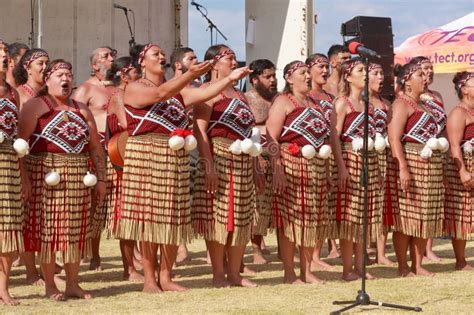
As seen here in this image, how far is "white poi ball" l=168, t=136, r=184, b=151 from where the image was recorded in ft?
22.6

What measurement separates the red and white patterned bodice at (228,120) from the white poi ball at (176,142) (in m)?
0.50

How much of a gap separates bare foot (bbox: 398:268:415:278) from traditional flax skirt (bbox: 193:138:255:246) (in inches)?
63.5

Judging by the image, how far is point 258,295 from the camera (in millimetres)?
7102

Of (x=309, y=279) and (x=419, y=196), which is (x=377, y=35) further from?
(x=309, y=279)

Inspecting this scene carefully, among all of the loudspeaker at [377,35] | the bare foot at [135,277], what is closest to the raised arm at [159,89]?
the bare foot at [135,277]

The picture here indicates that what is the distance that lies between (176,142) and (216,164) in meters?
0.57

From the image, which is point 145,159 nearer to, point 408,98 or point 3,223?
point 3,223

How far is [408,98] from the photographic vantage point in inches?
324

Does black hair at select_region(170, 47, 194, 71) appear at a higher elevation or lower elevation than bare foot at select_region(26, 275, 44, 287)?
higher

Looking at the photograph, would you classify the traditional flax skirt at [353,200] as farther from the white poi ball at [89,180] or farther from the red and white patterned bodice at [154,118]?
the white poi ball at [89,180]

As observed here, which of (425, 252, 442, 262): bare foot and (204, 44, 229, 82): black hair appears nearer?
(204, 44, 229, 82): black hair

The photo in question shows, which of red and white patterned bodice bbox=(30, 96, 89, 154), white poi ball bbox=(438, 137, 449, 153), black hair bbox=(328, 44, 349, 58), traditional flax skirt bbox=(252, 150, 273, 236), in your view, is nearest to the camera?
red and white patterned bodice bbox=(30, 96, 89, 154)

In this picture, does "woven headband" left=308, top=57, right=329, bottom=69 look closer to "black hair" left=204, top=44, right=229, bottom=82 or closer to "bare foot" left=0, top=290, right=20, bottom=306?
"black hair" left=204, top=44, right=229, bottom=82

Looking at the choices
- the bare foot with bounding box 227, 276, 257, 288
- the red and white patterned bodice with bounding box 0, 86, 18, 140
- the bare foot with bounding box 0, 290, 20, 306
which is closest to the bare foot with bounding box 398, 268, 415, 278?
the bare foot with bounding box 227, 276, 257, 288
